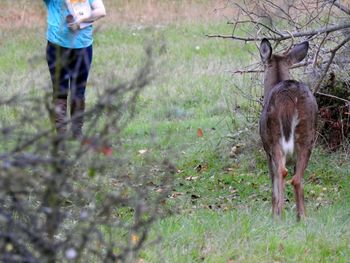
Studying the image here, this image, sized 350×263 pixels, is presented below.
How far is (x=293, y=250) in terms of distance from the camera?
5926 millimetres

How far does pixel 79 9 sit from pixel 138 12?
15.2 meters

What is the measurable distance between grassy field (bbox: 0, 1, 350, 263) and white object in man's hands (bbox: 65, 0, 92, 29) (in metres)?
0.70

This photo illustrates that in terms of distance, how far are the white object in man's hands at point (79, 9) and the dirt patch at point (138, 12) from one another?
12744 mm

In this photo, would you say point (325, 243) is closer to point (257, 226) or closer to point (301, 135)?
point (257, 226)

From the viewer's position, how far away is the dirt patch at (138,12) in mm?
23844

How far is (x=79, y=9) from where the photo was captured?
10242 mm

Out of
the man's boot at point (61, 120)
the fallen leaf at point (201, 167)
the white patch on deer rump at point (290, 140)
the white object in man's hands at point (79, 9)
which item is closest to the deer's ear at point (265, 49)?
the white patch on deer rump at point (290, 140)

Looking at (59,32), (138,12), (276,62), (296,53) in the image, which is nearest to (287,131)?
(276,62)

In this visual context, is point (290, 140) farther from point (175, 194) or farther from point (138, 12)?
point (138, 12)

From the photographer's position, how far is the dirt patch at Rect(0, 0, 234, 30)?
2384 cm

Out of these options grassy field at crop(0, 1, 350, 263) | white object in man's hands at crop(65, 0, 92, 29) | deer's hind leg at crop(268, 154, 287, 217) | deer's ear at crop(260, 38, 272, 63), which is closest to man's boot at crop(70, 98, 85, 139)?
grassy field at crop(0, 1, 350, 263)

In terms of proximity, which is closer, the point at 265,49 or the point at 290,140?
the point at 290,140

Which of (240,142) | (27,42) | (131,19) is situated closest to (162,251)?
(240,142)

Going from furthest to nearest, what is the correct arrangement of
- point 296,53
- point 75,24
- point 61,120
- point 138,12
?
point 138,12, point 75,24, point 296,53, point 61,120
